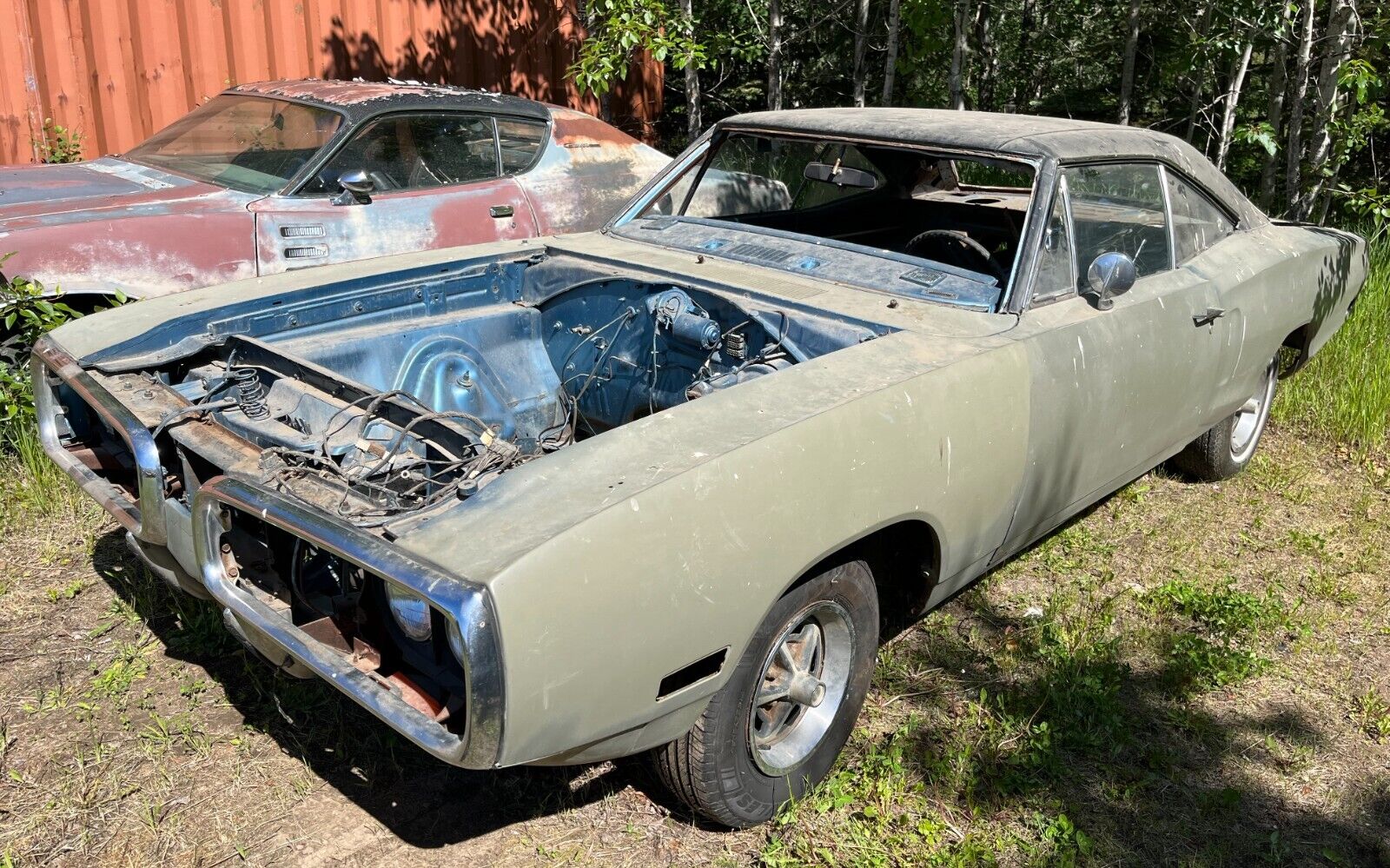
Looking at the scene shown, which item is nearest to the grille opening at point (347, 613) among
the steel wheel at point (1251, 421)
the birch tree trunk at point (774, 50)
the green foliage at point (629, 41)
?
the steel wheel at point (1251, 421)

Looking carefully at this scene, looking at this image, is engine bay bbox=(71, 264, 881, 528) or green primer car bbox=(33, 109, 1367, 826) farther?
engine bay bbox=(71, 264, 881, 528)

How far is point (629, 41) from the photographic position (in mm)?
7172

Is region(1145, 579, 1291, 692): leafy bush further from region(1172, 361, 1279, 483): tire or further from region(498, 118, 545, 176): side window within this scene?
region(498, 118, 545, 176): side window

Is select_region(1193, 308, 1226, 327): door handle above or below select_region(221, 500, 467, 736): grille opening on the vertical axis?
above

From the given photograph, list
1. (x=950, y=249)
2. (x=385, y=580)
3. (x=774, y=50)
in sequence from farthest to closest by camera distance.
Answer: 1. (x=774, y=50)
2. (x=950, y=249)
3. (x=385, y=580)

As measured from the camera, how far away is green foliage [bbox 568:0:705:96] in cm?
727

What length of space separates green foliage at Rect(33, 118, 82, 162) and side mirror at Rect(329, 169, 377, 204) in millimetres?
3004

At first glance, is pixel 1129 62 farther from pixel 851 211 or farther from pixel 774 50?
pixel 851 211

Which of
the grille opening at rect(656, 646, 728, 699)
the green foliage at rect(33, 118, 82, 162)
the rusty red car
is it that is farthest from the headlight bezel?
the green foliage at rect(33, 118, 82, 162)

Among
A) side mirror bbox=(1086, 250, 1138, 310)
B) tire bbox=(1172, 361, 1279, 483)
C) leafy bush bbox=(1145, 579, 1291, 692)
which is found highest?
side mirror bbox=(1086, 250, 1138, 310)

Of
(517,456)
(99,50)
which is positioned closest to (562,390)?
(517,456)

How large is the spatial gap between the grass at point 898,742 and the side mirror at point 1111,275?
1.12m

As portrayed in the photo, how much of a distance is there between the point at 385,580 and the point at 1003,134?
2.47 meters

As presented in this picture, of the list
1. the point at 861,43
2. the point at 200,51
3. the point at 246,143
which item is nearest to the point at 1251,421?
the point at 246,143
